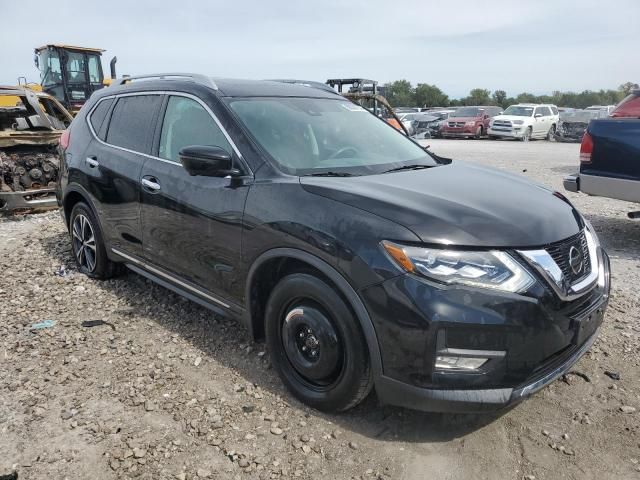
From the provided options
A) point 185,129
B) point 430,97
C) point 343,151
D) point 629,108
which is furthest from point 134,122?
point 430,97

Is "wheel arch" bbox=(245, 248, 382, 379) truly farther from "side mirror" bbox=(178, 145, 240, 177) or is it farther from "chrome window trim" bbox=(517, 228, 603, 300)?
"chrome window trim" bbox=(517, 228, 603, 300)

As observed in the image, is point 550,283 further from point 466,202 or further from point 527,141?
point 527,141

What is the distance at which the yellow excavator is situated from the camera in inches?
647

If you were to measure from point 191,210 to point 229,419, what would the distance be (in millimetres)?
1327

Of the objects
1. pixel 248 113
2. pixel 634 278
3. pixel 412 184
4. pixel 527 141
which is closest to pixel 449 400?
pixel 412 184

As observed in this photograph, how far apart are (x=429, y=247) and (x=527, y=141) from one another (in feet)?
82.5

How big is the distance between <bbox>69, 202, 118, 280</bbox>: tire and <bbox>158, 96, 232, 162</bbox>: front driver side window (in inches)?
50.0

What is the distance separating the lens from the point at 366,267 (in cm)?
250

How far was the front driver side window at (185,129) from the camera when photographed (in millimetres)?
3453

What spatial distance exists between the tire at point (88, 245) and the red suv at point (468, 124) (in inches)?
972

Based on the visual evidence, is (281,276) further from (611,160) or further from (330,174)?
(611,160)

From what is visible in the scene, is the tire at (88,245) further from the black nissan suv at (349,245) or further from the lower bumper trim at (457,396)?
the lower bumper trim at (457,396)

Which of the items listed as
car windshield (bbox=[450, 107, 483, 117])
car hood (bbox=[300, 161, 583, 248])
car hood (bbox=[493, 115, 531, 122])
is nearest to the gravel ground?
car hood (bbox=[300, 161, 583, 248])

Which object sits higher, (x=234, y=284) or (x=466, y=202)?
(x=466, y=202)
